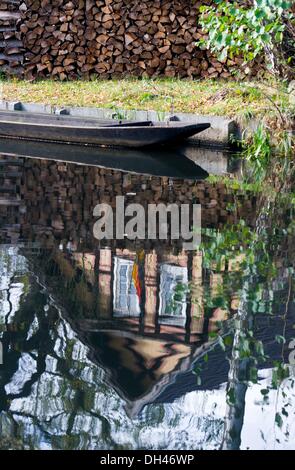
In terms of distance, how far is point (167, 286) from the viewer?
6.69 metres

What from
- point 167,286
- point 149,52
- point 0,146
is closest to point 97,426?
point 167,286

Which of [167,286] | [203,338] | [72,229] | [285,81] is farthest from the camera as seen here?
[285,81]

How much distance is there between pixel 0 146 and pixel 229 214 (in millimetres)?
4933

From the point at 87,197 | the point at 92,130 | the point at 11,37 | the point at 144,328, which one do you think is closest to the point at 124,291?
the point at 144,328

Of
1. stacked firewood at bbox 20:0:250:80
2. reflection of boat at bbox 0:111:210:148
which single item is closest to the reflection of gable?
reflection of boat at bbox 0:111:210:148

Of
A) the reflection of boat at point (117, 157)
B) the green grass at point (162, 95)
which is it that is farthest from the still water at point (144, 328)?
the green grass at point (162, 95)

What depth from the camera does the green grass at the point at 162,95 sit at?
12391 mm

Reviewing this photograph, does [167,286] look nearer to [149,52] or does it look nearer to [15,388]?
[15,388]

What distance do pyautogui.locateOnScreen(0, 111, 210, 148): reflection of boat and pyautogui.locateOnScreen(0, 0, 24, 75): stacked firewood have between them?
8.21 feet

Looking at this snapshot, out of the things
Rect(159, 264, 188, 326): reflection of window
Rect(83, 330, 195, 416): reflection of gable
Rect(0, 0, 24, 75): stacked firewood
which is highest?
Rect(0, 0, 24, 75): stacked firewood

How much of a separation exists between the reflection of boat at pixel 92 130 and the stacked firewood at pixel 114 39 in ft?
7.92

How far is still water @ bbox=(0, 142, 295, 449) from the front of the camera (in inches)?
179

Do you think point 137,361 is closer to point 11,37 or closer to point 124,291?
point 124,291

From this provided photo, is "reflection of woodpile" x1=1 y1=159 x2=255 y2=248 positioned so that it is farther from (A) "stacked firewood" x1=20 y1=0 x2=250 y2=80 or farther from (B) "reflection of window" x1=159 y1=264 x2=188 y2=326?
(A) "stacked firewood" x1=20 y1=0 x2=250 y2=80
